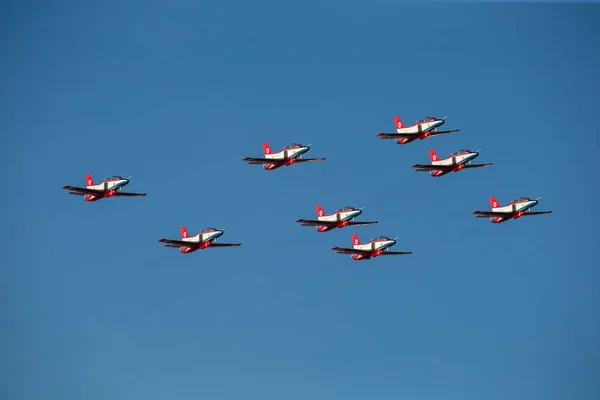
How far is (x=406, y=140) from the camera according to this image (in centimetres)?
13450

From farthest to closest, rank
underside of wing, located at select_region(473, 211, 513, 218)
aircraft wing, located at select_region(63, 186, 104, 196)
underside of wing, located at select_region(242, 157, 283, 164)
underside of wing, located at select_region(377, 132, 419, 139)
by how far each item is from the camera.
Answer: underside of wing, located at select_region(473, 211, 513, 218) < underside of wing, located at select_region(377, 132, 419, 139) < underside of wing, located at select_region(242, 157, 283, 164) < aircraft wing, located at select_region(63, 186, 104, 196)

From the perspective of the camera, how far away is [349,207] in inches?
5251

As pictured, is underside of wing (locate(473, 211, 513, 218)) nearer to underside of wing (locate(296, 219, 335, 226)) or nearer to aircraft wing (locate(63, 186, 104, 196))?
underside of wing (locate(296, 219, 335, 226))

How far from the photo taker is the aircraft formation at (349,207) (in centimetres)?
12888

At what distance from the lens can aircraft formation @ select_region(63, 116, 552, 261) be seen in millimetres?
128875

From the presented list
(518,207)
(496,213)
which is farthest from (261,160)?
(518,207)

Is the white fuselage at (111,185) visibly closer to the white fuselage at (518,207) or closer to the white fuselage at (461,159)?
the white fuselage at (461,159)

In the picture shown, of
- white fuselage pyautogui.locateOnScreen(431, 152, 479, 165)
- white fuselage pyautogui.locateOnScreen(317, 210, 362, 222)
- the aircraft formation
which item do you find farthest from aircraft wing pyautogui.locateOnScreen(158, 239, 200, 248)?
white fuselage pyautogui.locateOnScreen(431, 152, 479, 165)

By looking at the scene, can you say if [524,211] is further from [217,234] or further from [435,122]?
[217,234]

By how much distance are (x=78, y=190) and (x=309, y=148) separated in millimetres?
24350

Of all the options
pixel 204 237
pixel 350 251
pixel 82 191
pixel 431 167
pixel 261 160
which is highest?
pixel 261 160

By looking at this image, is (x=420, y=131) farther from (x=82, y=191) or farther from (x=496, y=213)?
(x=82, y=191)

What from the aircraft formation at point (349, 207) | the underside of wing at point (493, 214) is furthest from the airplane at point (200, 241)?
the underside of wing at point (493, 214)

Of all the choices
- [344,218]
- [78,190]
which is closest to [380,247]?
[344,218]
